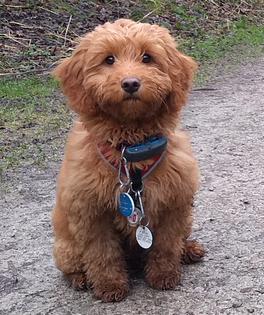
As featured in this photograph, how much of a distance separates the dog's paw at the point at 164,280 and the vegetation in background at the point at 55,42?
2.95m

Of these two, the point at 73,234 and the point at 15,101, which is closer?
the point at 73,234

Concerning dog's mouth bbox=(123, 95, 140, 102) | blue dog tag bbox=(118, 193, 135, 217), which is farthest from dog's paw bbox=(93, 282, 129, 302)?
dog's mouth bbox=(123, 95, 140, 102)

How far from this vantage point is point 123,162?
410 centimetres

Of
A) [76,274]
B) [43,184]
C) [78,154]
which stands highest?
[78,154]

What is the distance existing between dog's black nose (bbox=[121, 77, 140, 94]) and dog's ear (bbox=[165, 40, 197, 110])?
280mm

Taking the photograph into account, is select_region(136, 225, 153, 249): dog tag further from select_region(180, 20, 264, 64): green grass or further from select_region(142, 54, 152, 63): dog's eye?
select_region(180, 20, 264, 64): green grass

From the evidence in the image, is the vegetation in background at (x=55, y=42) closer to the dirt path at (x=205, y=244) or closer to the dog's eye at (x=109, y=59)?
the dirt path at (x=205, y=244)

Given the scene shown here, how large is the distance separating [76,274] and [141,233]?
54 cm

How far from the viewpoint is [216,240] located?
5012 mm

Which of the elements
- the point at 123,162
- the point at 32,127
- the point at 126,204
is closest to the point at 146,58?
the point at 123,162

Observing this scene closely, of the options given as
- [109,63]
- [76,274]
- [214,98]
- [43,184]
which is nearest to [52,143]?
[43,184]

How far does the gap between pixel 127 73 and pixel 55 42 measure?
7708 millimetres

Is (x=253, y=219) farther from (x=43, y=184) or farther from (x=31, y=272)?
(x=43, y=184)

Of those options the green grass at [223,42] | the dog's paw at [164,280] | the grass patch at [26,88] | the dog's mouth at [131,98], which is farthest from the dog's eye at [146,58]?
the green grass at [223,42]
